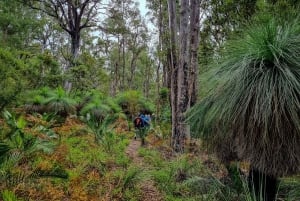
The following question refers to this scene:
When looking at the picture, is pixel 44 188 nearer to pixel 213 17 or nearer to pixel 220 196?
pixel 220 196

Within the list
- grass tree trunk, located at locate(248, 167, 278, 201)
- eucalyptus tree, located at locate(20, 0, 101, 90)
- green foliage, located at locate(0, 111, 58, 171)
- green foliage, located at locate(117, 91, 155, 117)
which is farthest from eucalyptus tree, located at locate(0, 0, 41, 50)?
grass tree trunk, located at locate(248, 167, 278, 201)

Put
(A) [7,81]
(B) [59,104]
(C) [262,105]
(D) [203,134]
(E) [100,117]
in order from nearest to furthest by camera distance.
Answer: (C) [262,105] < (D) [203,134] < (A) [7,81] < (B) [59,104] < (E) [100,117]

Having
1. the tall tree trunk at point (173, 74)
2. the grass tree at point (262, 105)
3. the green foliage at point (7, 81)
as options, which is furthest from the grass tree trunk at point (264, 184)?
the green foliage at point (7, 81)

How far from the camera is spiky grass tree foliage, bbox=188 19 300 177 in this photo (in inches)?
113

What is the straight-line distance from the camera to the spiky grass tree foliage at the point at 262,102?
9.41 feet

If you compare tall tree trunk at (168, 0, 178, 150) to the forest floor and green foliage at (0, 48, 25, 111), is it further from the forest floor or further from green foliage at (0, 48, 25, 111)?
green foliage at (0, 48, 25, 111)

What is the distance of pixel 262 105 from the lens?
2.86m

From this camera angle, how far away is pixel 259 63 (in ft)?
10.2

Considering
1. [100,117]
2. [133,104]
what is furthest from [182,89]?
[133,104]

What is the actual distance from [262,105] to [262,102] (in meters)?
0.04

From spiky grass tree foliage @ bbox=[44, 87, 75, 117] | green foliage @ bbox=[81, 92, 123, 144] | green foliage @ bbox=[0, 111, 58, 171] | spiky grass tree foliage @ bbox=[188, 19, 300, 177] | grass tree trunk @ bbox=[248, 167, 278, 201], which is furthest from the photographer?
spiky grass tree foliage @ bbox=[44, 87, 75, 117]

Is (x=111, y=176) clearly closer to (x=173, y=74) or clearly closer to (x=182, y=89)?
(x=182, y=89)

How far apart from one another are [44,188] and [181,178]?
2445 mm

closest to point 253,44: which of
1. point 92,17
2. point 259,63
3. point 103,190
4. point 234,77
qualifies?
point 259,63
